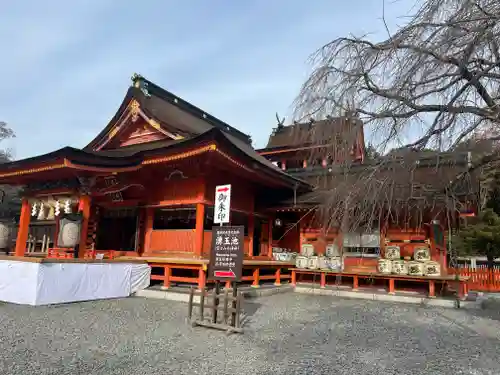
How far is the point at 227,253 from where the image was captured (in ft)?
25.2

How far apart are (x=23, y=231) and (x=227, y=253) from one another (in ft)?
27.8

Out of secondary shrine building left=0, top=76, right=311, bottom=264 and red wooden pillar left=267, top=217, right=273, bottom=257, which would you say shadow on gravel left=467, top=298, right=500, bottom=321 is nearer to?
secondary shrine building left=0, top=76, right=311, bottom=264

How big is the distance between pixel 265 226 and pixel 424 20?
11.8m

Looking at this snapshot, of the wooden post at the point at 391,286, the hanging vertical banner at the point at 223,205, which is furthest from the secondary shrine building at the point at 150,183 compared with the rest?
the wooden post at the point at 391,286

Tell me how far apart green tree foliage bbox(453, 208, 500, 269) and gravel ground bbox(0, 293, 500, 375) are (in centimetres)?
1026

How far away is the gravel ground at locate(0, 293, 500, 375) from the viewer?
5070 millimetres

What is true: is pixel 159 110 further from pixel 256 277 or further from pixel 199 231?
pixel 256 277

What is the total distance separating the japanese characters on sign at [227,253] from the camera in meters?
7.51

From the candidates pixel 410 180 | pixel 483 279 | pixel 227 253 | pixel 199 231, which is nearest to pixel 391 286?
pixel 199 231

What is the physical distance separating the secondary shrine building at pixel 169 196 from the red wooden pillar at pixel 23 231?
0.11 ft

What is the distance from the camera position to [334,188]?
548cm

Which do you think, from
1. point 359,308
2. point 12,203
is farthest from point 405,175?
point 12,203

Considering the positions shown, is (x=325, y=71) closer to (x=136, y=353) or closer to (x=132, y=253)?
(x=136, y=353)

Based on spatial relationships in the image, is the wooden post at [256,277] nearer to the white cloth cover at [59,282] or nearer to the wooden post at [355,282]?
the wooden post at [355,282]
